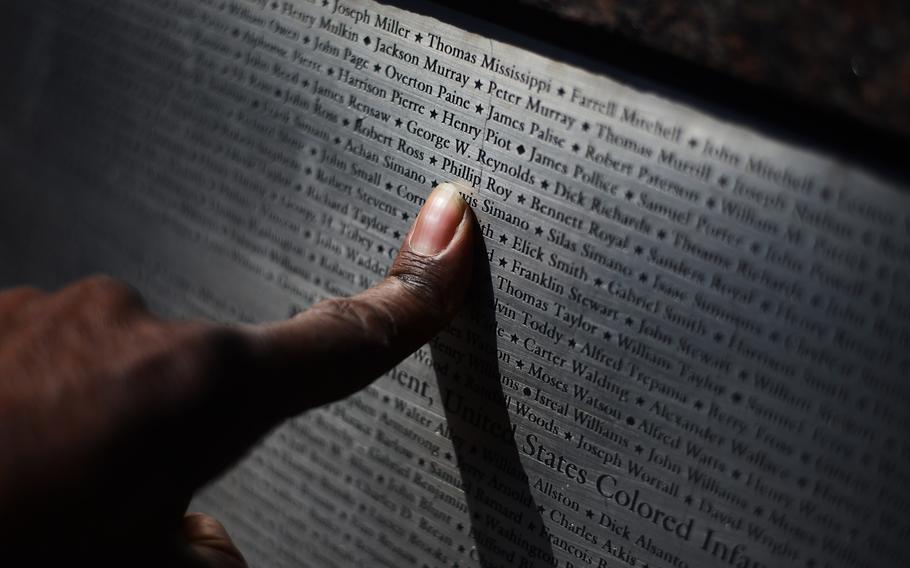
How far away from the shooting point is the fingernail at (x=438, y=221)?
43.5 inches

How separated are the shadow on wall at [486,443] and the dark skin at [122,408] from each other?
302 mm

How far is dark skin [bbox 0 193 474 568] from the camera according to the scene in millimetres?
741

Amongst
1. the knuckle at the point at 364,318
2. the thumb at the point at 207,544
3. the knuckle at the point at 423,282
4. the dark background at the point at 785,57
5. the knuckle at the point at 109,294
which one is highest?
the dark background at the point at 785,57

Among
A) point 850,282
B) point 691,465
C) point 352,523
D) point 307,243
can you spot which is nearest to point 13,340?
point 307,243

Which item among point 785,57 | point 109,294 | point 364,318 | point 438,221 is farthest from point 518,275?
point 109,294

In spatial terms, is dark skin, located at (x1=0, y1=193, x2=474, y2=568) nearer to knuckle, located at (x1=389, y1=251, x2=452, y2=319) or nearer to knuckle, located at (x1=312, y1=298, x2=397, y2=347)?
knuckle, located at (x1=312, y1=298, x2=397, y2=347)

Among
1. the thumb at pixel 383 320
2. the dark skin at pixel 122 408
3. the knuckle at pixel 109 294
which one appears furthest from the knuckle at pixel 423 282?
the knuckle at pixel 109 294

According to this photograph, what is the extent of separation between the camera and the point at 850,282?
3.02 ft

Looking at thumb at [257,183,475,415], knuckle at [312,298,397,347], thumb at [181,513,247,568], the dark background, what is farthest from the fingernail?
thumb at [181,513,247,568]

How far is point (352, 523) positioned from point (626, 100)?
889 mm

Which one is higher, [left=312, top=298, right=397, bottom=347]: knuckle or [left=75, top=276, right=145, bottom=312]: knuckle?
[left=312, top=298, right=397, bottom=347]: knuckle

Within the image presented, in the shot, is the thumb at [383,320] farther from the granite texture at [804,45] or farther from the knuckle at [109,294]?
the granite texture at [804,45]

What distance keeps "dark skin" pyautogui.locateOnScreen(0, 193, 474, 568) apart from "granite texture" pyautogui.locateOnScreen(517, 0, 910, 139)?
58 centimetres

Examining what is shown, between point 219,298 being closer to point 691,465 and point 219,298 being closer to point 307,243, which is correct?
point 307,243
